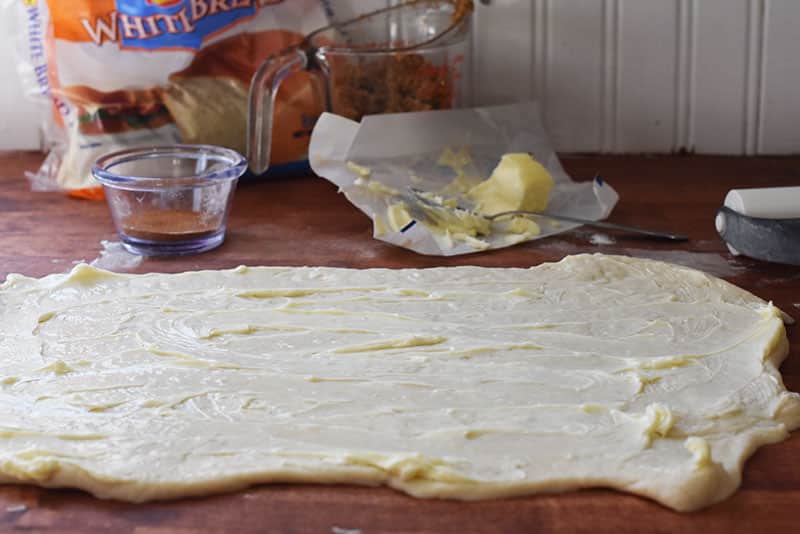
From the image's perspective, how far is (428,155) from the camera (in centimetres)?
155

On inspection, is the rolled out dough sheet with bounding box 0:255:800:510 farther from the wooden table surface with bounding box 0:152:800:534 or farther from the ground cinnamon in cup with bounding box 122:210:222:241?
the ground cinnamon in cup with bounding box 122:210:222:241

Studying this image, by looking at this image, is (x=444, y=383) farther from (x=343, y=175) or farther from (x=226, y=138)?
(x=226, y=138)

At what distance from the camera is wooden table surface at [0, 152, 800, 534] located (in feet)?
2.55

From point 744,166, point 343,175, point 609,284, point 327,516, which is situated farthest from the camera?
point 744,166

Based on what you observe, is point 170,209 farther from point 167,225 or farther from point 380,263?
point 380,263

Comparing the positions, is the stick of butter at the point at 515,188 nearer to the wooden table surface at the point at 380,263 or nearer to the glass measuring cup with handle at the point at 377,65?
the wooden table surface at the point at 380,263

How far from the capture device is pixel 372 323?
43.6 inches

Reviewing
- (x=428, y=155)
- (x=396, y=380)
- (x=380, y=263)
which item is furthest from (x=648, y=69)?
(x=396, y=380)

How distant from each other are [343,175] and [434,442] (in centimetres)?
69

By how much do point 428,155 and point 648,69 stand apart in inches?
17.8

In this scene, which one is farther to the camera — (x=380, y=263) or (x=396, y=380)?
(x=380, y=263)

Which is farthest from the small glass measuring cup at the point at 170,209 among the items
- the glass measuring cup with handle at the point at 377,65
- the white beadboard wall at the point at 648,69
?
the white beadboard wall at the point at 648,69

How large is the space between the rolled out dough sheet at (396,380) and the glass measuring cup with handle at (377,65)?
347mm

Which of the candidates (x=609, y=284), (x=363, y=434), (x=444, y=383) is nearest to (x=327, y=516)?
(x=363, y=434)
